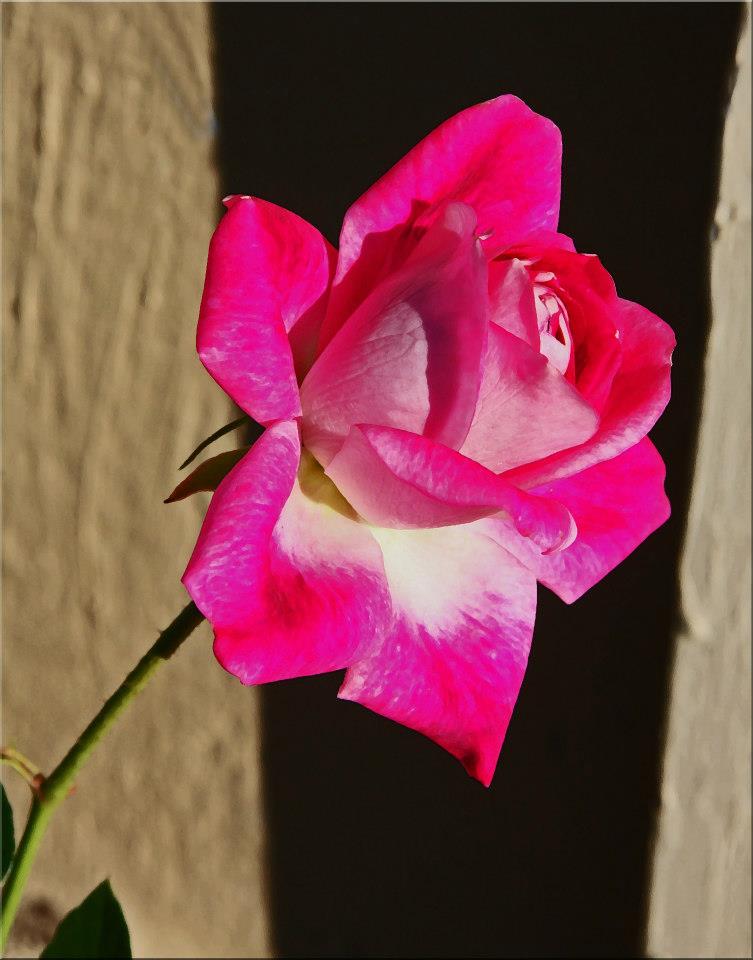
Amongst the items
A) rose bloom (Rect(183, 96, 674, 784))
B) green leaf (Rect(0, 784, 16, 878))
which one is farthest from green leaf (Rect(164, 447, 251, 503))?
green leaf (Rect(0, 784, 16, 878))

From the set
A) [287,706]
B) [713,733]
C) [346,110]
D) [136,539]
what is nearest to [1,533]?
[136,539]

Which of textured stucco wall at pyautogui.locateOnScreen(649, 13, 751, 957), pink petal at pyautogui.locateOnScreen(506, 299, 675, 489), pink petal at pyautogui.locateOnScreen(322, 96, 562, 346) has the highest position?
pink petal at pyautogui.locateOnScreen(322, 96, 562, 346)

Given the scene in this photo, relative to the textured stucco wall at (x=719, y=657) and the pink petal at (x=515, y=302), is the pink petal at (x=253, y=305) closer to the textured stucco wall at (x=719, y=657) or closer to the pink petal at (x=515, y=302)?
the pink petal at (x=515, y=302)

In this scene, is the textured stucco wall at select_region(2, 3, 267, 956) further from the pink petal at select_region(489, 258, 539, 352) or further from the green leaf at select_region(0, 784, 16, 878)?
the pink petal at select_region(489, 258, 539, 352)

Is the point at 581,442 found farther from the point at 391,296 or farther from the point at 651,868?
the point at 651,868

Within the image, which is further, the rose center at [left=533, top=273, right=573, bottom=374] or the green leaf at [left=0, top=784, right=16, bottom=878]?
the green leaf at [left=0, top=784, right=16, bottom=878]

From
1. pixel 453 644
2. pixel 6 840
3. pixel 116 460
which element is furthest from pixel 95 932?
pixel 116 460

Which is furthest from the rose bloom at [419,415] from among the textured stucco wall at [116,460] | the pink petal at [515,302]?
the textured stucco wall at [116,460]

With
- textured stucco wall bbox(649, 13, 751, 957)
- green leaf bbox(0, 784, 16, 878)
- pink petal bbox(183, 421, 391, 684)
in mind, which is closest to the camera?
pink petal bbox(183, 421, 391, 684)
